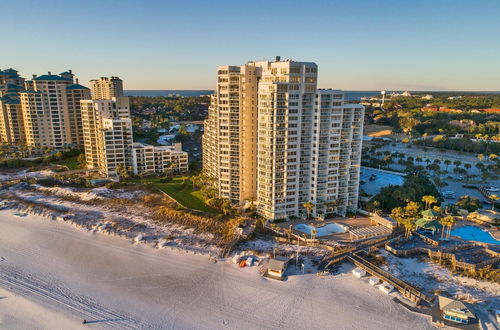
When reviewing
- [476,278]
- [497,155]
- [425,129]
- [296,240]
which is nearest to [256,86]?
[296,240]

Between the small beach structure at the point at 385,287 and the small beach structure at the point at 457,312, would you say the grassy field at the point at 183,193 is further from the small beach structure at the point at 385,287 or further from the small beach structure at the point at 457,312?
the small beach structure at the point at 457,312

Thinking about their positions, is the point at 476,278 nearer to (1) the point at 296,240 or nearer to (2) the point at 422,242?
(2) the point at 422,242

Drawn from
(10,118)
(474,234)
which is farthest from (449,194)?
(10,118)

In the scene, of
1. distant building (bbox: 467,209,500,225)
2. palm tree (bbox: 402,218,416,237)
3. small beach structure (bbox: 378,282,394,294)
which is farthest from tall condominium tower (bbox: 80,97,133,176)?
distant building (bbox: 467,209,500,225)

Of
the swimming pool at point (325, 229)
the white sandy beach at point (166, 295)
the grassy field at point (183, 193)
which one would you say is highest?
the grassy field at point (183, 193)

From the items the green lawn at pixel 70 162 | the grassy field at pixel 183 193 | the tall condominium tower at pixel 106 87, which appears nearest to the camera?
the grassy field at pixel 183 193

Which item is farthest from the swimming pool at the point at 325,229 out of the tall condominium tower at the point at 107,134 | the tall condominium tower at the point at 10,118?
the tall condominium tower at the point at 10,118

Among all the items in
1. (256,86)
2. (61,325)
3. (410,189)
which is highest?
(256,86)
